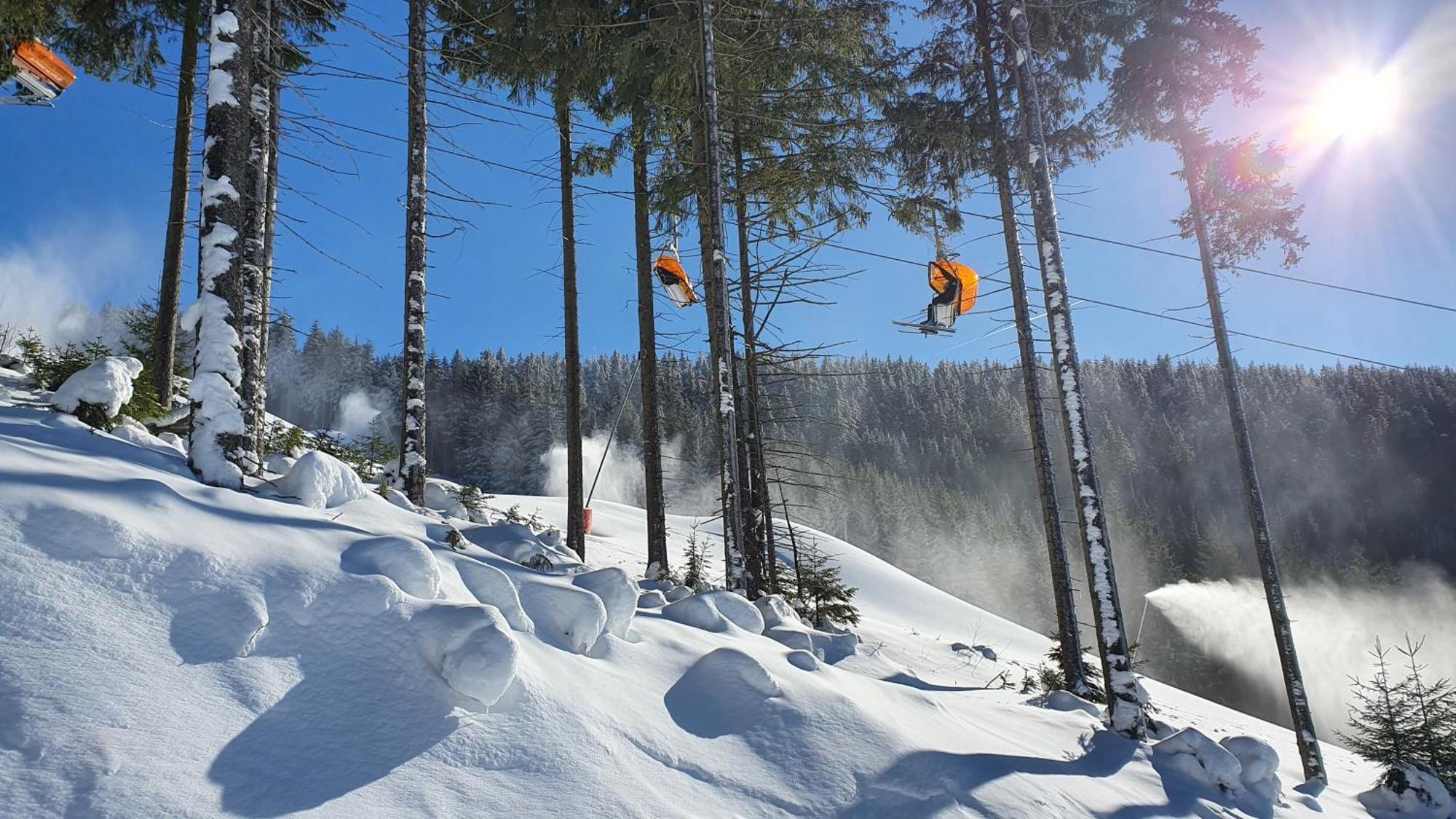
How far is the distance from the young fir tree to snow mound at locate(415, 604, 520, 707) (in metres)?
11.7

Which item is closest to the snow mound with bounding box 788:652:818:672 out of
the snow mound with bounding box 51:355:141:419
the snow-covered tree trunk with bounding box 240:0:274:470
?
the snow-covered tree trunk with bounding box 240:0:274:470

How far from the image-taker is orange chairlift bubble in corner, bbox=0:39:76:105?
8555 mm

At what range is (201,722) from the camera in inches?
82.8

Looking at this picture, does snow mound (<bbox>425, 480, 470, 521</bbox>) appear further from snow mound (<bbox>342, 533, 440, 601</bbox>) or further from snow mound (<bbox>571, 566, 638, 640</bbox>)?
snow mound (<bbox>342, 533, 440, 601</bbox>)

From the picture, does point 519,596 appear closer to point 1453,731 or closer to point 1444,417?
point 1453,731

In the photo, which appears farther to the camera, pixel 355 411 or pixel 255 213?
pixel 355 411

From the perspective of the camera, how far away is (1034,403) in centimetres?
1029

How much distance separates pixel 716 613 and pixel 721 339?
4092mm

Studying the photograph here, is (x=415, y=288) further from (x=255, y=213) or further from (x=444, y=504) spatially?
(x=444, y=504)

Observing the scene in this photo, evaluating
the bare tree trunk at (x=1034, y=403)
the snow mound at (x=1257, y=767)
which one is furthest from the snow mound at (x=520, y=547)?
the bare tree trunk at (x=1034, y=403)

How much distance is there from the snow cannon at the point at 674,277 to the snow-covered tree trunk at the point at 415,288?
306cm

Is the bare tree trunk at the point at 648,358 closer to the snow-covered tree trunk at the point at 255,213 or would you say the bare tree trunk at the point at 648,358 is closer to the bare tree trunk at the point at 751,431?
the bare tree trunk at the point at 751,431

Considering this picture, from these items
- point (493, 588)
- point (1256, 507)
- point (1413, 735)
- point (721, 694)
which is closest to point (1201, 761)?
point (721, 694)

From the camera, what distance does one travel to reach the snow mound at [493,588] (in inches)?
142
